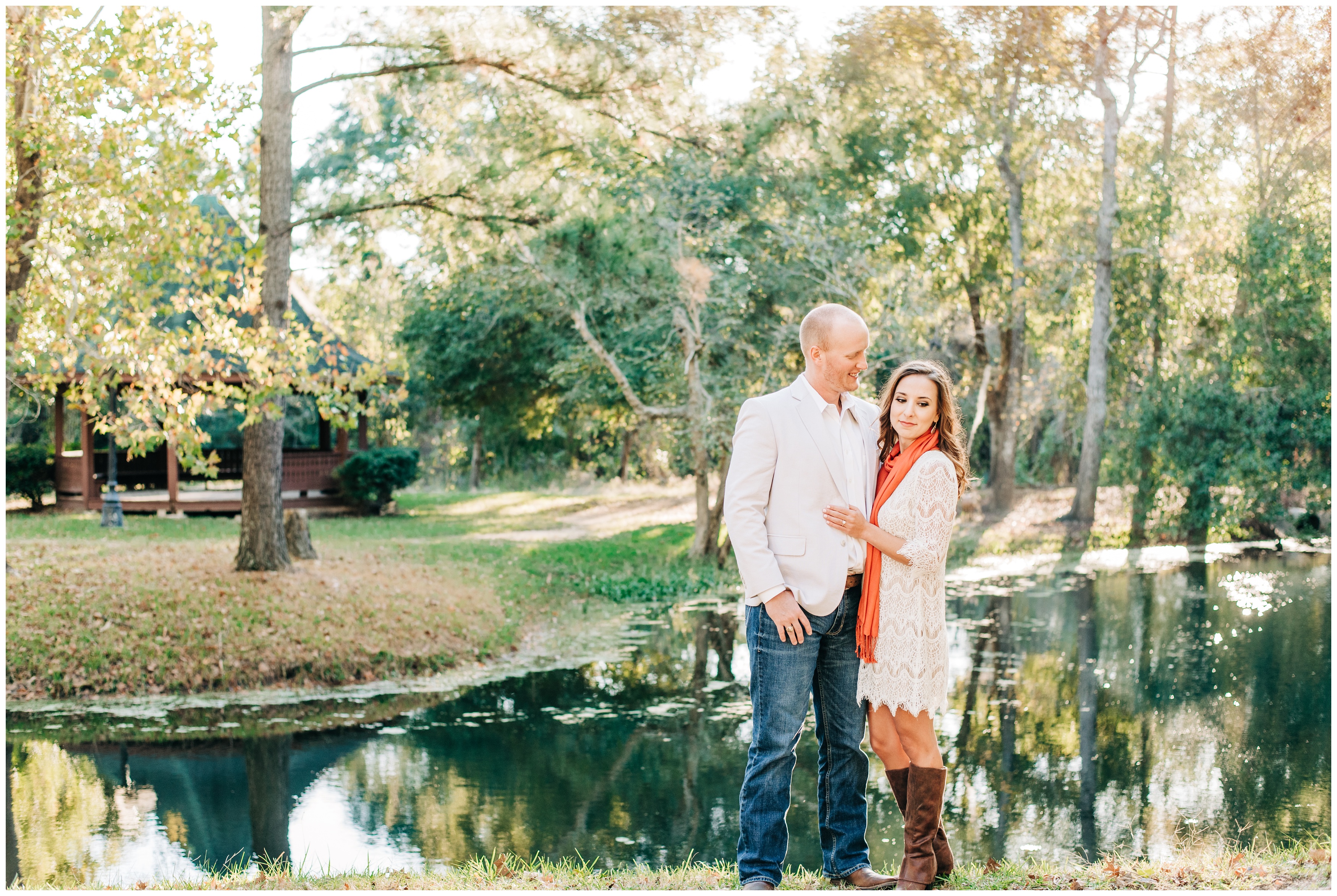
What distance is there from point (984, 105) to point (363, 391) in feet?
43.8

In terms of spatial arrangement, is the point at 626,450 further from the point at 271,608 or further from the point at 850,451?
the point at 850,451

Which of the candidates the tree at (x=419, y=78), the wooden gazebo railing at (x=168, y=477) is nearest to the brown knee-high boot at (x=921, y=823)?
the tree at (x=419, y=78)

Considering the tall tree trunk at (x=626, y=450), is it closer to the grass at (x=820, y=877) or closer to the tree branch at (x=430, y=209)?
the tree branch at (x=430, y=209)

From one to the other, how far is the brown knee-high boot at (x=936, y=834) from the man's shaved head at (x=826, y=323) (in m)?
1.52

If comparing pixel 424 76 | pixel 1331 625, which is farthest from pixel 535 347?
pixel 1331 625

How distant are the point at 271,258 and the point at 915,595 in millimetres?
8839

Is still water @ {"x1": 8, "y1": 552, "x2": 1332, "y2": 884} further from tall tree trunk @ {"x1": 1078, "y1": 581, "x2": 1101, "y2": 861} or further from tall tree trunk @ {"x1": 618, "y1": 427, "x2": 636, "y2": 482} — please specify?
tall tree trunk @ {"x1": 618, "y1": 427, "x2": 636, "y2": 482}

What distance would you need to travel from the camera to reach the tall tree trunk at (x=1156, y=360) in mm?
18797

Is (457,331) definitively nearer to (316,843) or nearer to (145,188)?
(145,188)

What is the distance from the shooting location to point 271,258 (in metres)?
10.8

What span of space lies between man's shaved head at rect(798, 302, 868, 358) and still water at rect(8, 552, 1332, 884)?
3.02 m

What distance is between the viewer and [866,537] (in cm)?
369

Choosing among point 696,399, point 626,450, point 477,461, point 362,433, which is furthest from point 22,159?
point 626,450

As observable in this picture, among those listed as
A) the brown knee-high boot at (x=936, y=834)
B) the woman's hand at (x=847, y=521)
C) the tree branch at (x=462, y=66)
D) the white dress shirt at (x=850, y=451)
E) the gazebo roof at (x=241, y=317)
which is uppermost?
the tree branch at (x=462, y=66)
